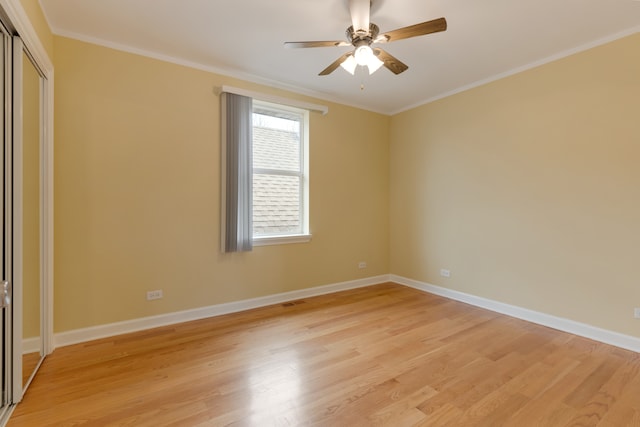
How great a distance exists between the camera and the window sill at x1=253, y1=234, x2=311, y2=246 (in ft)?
11.6

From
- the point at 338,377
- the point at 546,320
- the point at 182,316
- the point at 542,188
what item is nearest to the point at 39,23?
the point at 182,316

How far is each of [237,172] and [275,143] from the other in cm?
75

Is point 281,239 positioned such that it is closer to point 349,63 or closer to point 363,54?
point 349,63

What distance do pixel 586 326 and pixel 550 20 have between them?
8.84ft

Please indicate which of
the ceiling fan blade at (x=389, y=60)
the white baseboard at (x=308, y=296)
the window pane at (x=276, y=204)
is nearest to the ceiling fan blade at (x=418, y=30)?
the ceiling fan blade at (x=389, y=60)

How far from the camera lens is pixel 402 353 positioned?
2.44 metres

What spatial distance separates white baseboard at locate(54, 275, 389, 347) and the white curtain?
2.20 ft

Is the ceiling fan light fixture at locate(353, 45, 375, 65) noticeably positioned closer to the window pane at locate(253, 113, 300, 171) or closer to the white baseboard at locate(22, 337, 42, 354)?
the window pane at locate(253, 113, 300, 171)

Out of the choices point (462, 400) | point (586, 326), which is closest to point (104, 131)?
point (462, 400)

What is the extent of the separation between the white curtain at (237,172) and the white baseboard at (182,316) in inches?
26.5

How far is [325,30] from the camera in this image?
2.53m

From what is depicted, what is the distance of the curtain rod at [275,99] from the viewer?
3213mm

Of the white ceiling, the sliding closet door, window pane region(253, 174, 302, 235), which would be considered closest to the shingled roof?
window pane region(253, 174, 302, 235)

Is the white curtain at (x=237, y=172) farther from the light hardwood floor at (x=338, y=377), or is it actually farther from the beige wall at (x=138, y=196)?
the light hardwood floor at (x=338, y=377)
